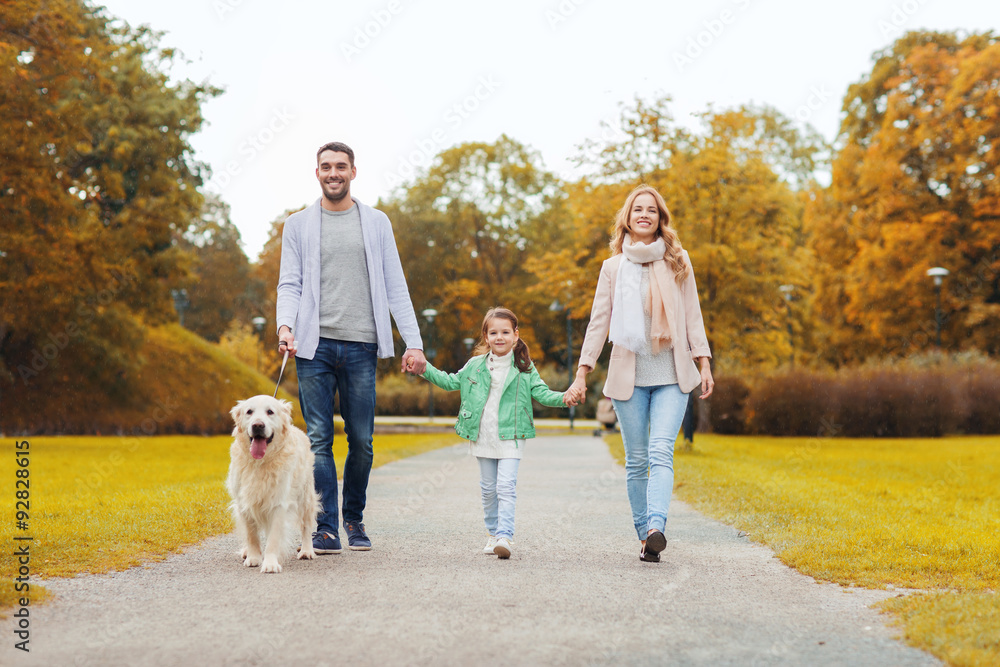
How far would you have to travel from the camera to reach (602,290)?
620 centimetres

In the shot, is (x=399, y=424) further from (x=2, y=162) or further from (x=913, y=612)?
(x=913, y=612)

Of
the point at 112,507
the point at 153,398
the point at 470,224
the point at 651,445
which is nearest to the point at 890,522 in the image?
the point at 651,445

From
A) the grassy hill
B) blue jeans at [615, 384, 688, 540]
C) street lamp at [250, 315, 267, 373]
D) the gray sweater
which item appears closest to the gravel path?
blue jeans at [615, 384, 688, 540]

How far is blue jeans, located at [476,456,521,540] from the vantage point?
5.96 meters

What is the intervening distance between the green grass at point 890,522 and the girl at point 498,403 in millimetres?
1771

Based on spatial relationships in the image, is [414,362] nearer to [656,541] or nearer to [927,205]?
[656,541]

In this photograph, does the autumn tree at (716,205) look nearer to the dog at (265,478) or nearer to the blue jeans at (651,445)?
the blue jeans at (651,445)

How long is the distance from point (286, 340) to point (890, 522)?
5.41 meters

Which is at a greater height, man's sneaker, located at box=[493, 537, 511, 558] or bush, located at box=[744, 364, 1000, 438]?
bush, located at box=[744, 364, 1000, 438]

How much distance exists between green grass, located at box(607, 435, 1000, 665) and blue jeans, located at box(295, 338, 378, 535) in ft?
8.92

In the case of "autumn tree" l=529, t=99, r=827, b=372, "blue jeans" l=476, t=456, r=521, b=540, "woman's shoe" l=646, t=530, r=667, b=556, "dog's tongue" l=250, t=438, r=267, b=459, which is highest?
"autumn tree" l=529, t=99, r=827, b=372

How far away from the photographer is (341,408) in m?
6.21

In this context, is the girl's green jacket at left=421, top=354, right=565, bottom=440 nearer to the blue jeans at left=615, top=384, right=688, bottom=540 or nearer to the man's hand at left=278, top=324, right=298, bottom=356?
the blue jeans at left=615, top=384, right=688, bottom=540

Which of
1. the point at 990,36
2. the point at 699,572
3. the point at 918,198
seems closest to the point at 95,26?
the point at 699,572
